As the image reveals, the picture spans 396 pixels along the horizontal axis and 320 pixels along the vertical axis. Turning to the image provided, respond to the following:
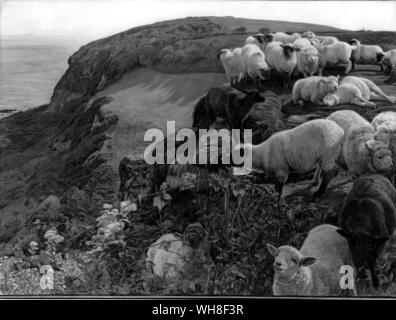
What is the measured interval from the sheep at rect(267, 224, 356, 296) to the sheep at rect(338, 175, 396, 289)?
0.33 feet

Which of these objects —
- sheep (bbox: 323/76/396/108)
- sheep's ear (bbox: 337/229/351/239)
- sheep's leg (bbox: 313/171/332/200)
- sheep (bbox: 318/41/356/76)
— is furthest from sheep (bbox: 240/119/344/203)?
sheep (bbox: 318/41/356/76)

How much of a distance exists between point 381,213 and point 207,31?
2769mm

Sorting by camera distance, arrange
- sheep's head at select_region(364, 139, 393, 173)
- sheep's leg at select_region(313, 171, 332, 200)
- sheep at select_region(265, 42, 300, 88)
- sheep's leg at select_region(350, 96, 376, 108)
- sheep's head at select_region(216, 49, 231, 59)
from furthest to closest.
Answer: sheep's head at select_region(216, 49, 231, 59) < sheep at select_region(265, 42, 300, 88) < sheep's leg at select_region(350, 96, 376, 108) < sheep's leg at select_region(313, 171, 332, 200) < sheep's head at select_region(364, 139, 393, 173)

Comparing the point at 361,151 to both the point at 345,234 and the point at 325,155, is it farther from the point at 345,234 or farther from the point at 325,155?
the point at 345,234

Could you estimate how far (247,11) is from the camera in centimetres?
693

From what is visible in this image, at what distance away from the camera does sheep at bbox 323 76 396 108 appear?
641 centimetres

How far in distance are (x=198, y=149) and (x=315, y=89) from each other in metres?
1.37

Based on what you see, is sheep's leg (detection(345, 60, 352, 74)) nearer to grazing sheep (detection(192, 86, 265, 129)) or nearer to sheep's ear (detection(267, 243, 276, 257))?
grazing sheep (detection(192, 86, 265, 129))

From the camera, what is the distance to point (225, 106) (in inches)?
255

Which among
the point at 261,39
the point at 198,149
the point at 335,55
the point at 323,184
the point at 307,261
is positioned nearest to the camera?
the point at 307,261

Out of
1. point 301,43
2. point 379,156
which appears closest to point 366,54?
point 301,43

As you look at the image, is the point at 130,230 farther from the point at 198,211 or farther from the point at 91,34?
the point at 91,34
